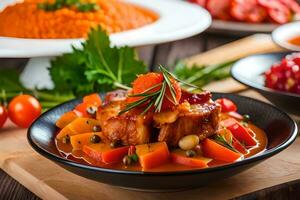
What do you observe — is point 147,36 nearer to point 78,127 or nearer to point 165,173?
point 78,127

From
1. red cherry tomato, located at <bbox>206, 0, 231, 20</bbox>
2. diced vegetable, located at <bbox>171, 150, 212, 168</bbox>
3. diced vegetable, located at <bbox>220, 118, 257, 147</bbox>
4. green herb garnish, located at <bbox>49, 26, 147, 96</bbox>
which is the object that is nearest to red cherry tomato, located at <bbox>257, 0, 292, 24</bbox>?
red cherry tomato, located at <bbox>206, 0, 231, 20</bbox>

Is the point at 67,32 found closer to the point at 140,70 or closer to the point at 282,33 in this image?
the point at 140,70

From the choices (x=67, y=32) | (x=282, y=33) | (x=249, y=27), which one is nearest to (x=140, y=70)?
(x=67, y=32)

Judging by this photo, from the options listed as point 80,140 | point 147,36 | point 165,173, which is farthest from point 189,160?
point 147,36

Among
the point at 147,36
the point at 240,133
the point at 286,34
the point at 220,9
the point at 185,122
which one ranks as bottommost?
the point at 220,9

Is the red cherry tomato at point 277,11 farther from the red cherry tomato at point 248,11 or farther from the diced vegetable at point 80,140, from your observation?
the diced vegetable at point 80,140

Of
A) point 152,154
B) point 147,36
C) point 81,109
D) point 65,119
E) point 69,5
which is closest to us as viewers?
point 152,154
